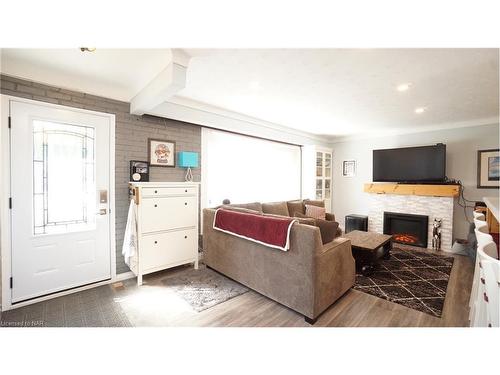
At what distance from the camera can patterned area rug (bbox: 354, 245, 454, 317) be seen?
7.63 feet

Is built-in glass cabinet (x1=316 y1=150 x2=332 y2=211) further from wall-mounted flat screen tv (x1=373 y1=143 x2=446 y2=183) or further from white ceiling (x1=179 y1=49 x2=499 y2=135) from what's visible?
white ceiling (x1=179 y1=49 x2=499 y2=135)

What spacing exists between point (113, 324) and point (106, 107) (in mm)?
2319

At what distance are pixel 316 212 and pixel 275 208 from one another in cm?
86

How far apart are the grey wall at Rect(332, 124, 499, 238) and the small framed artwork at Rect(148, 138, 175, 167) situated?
13.9ft

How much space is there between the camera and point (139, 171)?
9.53 feet

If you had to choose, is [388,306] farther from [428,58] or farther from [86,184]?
[86,184]

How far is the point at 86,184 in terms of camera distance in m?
2.59

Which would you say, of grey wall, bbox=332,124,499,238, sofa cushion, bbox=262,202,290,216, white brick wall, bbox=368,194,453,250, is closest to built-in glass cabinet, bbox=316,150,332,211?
grey wall, bbox=332,124,499,238

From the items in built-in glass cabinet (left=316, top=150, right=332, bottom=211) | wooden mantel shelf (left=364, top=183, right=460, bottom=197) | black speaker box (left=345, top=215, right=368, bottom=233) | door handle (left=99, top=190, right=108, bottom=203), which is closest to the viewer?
door handle (left=99, top=190, right=108, bottom=203)

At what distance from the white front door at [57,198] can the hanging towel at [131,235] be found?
10.1 inches

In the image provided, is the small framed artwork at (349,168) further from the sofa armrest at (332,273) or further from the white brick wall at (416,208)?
the sofa armrest at (332,273)

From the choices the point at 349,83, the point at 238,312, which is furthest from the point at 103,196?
the point at 349,83
